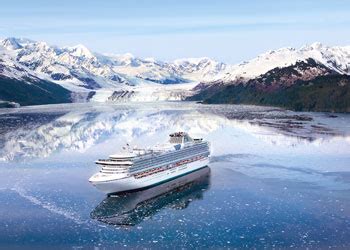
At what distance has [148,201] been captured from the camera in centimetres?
6475

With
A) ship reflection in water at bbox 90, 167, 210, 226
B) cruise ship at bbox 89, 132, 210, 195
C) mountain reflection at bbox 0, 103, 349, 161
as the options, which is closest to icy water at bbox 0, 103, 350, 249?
ship reflection in water at bbox 90, 167, 210, 226

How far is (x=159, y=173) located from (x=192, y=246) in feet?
88.8

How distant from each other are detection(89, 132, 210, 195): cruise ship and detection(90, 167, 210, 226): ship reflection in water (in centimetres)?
115

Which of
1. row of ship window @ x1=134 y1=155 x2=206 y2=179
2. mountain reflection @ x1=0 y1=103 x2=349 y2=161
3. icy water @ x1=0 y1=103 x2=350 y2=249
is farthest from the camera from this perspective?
mountain reflection @ x1=0 y1=103 x2=349 y2=161

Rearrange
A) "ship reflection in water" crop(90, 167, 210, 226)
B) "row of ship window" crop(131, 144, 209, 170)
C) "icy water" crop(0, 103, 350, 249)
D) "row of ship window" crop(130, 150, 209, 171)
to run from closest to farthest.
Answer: "icy water" crop(0, 103, 350, 249)
"ship reflection in water" crop(90, 167, 210, 226)
"row of ship window" crop(130, 150, 209, 171)
"row of ship window" crop(131, 144, 209, 170)

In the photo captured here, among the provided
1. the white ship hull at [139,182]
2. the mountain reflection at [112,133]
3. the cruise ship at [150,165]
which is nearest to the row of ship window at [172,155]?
the cruise ship at [150,165]

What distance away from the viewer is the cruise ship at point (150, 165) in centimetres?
6694

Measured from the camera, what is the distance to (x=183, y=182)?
7675cm

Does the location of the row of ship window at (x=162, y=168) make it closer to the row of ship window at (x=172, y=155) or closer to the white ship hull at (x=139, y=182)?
the white ship hull at (x=139, y=182)

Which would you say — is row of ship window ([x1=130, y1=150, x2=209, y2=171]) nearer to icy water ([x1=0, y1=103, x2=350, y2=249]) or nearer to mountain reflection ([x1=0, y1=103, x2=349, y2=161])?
icy water ([x1=0, y1=103, x2=350, y2=249])

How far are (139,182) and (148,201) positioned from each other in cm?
516

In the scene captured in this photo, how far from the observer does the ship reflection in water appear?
58.0 metres

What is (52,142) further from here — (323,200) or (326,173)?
(323,200)

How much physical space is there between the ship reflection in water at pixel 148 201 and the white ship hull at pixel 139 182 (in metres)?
0.68
